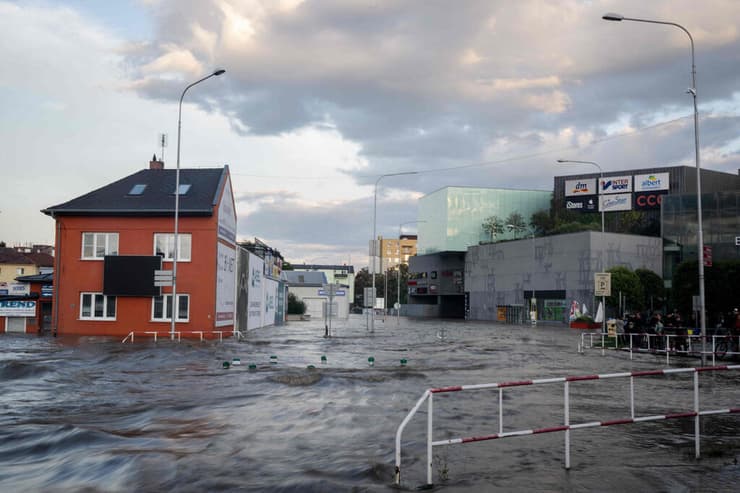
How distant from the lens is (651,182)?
89.5m

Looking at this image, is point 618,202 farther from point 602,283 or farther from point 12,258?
point 12,258

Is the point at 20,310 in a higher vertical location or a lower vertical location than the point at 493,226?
lower

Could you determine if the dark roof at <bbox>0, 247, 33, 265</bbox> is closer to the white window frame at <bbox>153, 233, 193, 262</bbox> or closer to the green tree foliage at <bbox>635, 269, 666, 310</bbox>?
the white window frame at <bbox>153, 233, 193, 262</bbox>

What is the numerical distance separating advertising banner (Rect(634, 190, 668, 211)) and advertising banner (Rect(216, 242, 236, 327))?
210 feet

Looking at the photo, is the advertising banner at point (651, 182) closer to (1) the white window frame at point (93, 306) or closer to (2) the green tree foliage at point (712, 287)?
(2) the green tree foliage at point (712, 287)

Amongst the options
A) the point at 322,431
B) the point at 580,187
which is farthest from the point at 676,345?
the point at 580,187

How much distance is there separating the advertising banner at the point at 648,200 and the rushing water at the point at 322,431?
73409mm

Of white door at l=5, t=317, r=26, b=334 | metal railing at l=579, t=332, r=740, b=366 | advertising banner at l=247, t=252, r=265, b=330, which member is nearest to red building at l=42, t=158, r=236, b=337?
white door at l=5, t=317, r=26, b=334

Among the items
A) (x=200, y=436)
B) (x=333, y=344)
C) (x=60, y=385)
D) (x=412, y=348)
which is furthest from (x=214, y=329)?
(x=200, y=436)

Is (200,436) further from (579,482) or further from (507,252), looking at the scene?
(507,252)

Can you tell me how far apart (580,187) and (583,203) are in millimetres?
2205

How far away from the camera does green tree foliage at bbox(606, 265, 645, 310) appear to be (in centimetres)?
6756

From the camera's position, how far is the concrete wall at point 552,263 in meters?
74.4

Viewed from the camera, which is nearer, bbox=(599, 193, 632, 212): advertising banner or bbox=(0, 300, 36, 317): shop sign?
bbox=(0, 300, 36, 317): shop sign
